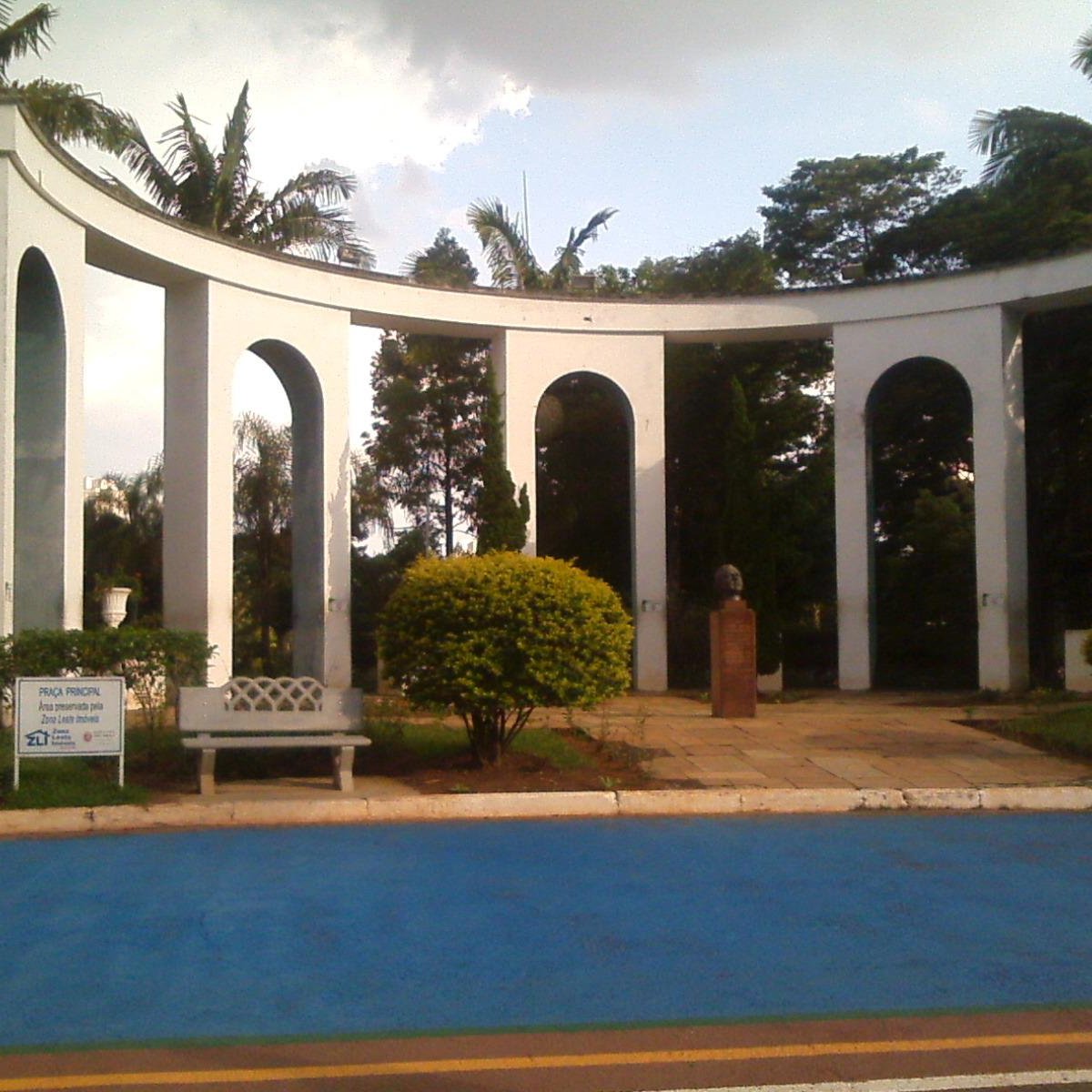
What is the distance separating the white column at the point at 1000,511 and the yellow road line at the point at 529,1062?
17200 mm

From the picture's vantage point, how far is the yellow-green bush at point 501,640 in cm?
1143

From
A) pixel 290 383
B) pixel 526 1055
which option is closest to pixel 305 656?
pixel 290 383

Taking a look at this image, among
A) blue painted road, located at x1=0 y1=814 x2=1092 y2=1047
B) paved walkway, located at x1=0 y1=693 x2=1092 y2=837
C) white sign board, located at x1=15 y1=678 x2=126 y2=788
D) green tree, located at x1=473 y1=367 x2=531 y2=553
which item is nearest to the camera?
blue painted road, located at x1=0 y1=814 x2=1092 y2=1047

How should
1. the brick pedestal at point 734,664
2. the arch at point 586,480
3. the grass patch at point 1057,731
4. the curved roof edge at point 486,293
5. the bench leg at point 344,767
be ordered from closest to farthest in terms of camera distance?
the bench leg at point 344,767 → the grass patch at point 1057,731 → the brick pedestal at point 734,664 → the curved roof edge at point 486,293 → the arch at point 586,480

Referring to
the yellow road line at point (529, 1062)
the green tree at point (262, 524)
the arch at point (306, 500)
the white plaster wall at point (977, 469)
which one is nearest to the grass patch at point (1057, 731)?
the white plaster wall at point (977, 469)

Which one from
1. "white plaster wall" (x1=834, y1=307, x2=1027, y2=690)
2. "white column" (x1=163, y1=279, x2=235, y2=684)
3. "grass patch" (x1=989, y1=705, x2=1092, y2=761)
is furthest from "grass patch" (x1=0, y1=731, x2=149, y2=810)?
"white plaster wall" (x1=834, y1=307, x2=1027, y2=690)

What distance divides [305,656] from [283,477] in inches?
423

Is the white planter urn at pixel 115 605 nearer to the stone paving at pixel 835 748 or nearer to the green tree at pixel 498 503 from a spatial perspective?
the green tree at pixel 498 503

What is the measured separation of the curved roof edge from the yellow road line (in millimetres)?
13602

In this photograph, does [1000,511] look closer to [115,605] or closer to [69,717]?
[115,605]

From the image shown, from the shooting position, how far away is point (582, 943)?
21.2 feet

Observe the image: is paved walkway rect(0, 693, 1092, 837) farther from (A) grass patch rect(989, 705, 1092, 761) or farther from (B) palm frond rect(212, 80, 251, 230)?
(B) palm frond rect(212, 80, 251, 230)

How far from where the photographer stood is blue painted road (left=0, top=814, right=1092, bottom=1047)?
5.53 meters

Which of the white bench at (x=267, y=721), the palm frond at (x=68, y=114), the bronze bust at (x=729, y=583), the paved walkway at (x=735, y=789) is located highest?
the palm frond at (x=68, y=114)
